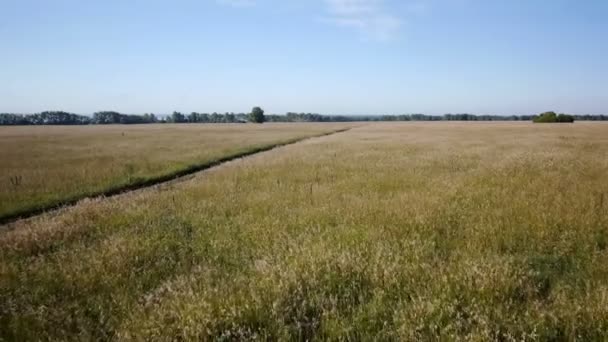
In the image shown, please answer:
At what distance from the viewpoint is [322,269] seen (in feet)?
18.4

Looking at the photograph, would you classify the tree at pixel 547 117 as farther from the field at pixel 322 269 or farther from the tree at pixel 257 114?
the field at pixel 322 269

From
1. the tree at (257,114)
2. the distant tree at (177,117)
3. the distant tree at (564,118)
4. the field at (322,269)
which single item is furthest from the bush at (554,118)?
the distant tree at (177,117)

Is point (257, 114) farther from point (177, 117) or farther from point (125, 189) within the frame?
point (125, 189)

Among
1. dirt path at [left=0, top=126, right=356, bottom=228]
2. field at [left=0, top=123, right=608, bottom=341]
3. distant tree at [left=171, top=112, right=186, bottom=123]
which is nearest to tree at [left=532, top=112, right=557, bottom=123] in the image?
dirt path at [left=0, top=126, right=356, bottom=228]

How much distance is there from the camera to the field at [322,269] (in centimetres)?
428

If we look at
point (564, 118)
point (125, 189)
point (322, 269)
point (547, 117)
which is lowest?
point (125, 189)

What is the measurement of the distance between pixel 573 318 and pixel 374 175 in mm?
11846

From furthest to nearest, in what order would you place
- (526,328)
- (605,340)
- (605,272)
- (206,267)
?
1. (206,267)
2. (605,272)
3. (526,328)
4. (605,340)

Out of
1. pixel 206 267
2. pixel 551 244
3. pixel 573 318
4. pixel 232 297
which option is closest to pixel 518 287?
pixel 573 318

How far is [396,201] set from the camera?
10.3 m

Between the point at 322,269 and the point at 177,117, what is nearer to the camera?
the point at 322,269

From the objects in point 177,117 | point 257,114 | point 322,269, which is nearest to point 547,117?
point 257,114

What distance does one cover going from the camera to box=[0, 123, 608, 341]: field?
4.28m

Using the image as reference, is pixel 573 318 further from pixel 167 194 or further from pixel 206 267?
pixel 167 194
